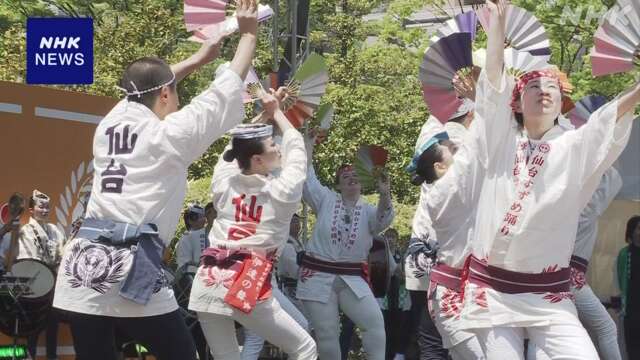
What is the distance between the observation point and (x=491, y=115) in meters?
5.24

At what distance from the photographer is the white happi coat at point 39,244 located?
35.3ft

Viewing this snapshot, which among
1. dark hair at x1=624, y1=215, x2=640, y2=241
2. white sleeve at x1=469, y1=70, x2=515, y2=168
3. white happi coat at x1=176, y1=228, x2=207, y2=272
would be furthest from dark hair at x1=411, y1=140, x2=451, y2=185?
white happi coat at x1=176, y1=228, x2=207, y2=272

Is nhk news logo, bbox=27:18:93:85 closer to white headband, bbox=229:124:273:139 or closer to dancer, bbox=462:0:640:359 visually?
white headband, bbox=229:124:273:139

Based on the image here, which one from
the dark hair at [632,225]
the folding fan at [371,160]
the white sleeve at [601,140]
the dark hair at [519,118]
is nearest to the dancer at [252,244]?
the dark hair at [519,118]

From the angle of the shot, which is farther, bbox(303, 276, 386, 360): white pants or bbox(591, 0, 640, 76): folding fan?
bbox(303, 276, 386, 360): white pants

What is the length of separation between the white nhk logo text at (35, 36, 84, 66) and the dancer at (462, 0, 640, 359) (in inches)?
348

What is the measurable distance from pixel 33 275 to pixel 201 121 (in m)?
5.79

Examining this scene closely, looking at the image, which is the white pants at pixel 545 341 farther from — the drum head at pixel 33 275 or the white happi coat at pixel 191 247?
the white happi coat at pixel 191 247

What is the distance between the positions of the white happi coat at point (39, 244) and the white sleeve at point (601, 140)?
21.9ft

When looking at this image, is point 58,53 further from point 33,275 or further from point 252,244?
point 252,244

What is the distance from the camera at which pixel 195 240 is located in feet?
38.3

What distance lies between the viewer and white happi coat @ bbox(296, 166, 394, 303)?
375 inches

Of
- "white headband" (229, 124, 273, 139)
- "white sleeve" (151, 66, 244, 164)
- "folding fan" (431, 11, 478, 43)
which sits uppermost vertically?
"folding fan" (431, 11, 478, 43)

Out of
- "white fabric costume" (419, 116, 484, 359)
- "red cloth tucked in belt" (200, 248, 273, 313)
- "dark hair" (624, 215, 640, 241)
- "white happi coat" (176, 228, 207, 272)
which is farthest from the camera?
"white happi coat" (176, 228, 207, 272)
